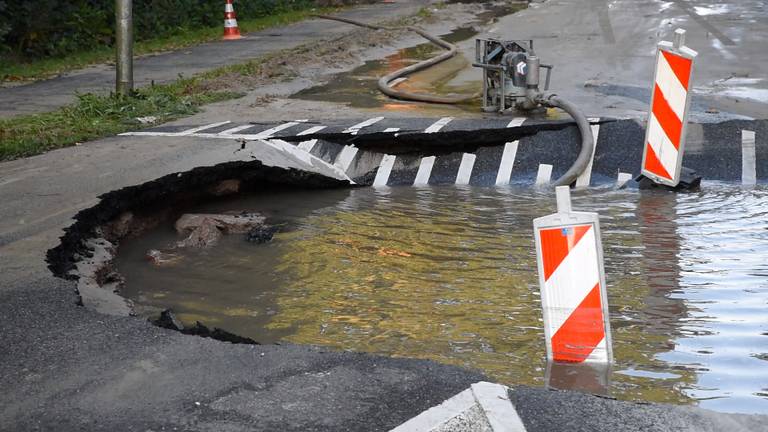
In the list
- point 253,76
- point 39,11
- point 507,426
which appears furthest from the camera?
point 39,11

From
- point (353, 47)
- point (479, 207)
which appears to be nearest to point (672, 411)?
point (479, 207)

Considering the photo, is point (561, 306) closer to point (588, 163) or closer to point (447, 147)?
point (588, 163)

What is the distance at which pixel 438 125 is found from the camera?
10148 millimetres

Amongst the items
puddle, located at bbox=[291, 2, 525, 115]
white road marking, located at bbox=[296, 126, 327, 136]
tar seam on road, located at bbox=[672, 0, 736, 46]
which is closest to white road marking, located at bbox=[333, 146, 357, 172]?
white road marking, located at bbox=[296, 126, 327, 136]

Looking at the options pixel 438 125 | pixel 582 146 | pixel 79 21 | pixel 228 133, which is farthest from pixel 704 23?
pixel 228 133

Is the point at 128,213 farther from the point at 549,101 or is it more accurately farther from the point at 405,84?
the point at 405,84

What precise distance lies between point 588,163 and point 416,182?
1682 mm

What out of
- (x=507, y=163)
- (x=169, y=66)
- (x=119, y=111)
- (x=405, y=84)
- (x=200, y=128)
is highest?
(x=169, y=66)

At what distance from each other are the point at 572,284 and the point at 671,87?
4416 mm

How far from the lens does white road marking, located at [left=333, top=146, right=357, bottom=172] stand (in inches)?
382

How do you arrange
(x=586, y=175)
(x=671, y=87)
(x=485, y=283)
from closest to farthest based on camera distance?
(x=485, y=283) < (x=671, y=87) < (x=586, y=175)

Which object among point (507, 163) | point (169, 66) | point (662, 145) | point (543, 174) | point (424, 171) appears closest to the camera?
point (662, 145)

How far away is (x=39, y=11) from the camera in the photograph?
1748 cm

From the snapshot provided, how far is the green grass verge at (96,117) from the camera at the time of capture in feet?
32.3
